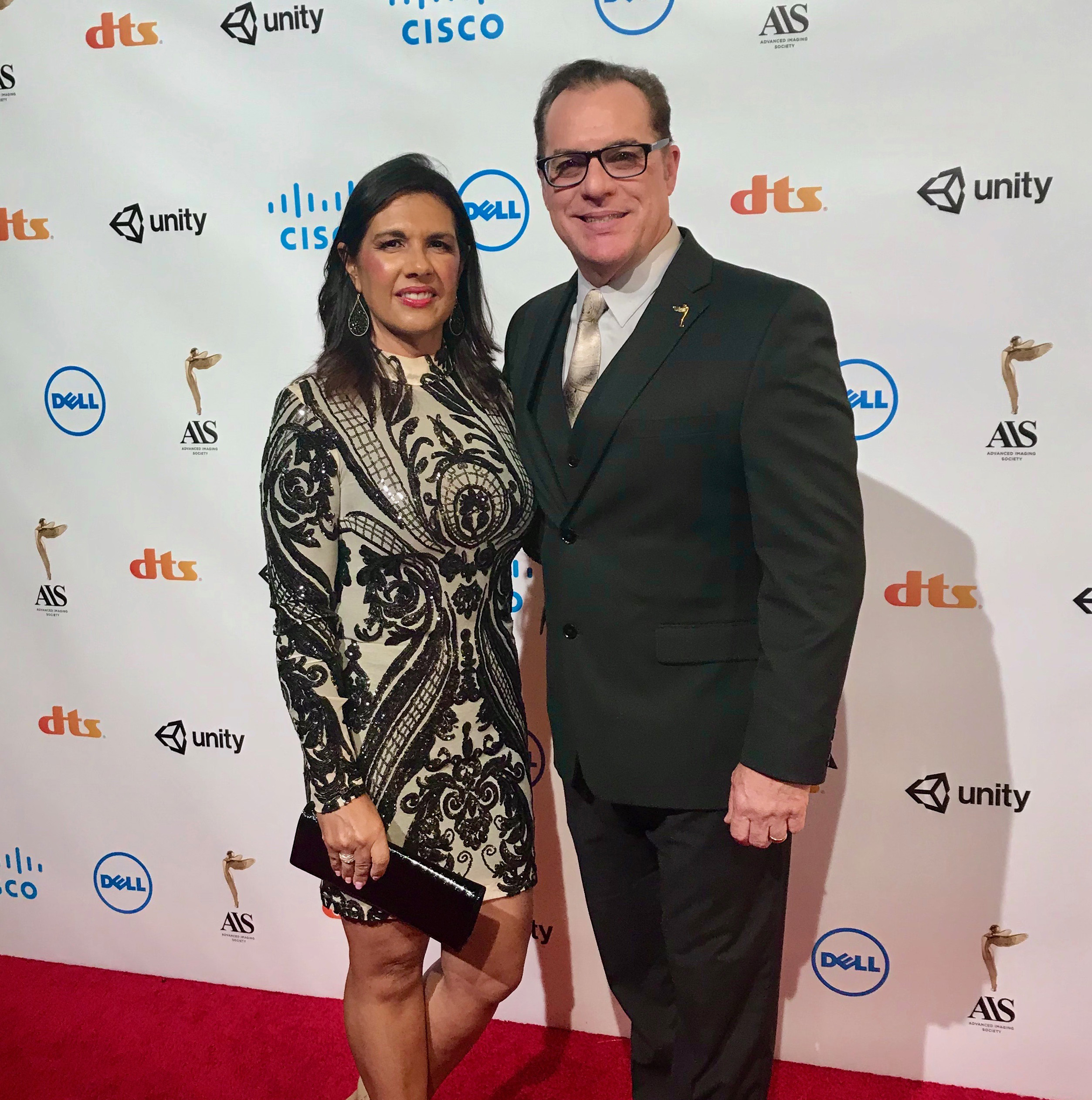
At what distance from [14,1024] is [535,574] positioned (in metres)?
1.76

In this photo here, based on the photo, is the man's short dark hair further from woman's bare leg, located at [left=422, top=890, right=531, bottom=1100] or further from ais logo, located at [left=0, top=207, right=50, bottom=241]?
ais logo, located at [left=0, top=207, right=50, bottom=241]

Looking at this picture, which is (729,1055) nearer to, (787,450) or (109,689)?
(787,450)

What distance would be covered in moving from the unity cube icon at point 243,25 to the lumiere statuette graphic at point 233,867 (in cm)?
200

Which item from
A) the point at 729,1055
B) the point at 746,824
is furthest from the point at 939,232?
the point at 729,1055

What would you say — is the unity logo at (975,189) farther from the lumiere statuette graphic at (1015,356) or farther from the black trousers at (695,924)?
the black trousers at (695,924)

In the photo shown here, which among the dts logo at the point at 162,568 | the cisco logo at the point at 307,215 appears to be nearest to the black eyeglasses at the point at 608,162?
the cisco logo at the point at 307,215

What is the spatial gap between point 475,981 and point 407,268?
1294 mm

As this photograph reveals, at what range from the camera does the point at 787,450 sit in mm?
1392

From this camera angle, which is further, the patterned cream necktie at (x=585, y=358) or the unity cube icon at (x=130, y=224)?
the unity cube icon at (x=130, y=224)

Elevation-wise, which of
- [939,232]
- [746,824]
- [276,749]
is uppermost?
[939,232]

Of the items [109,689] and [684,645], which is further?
[109,689]

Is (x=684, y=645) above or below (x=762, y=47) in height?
below

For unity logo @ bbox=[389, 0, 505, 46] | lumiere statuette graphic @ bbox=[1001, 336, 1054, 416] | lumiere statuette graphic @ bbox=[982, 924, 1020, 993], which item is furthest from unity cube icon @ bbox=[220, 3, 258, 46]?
lumiere statuette graphic @ bbox=[982, 924, 1020, 993]

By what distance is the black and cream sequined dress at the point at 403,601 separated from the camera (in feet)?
5.11
